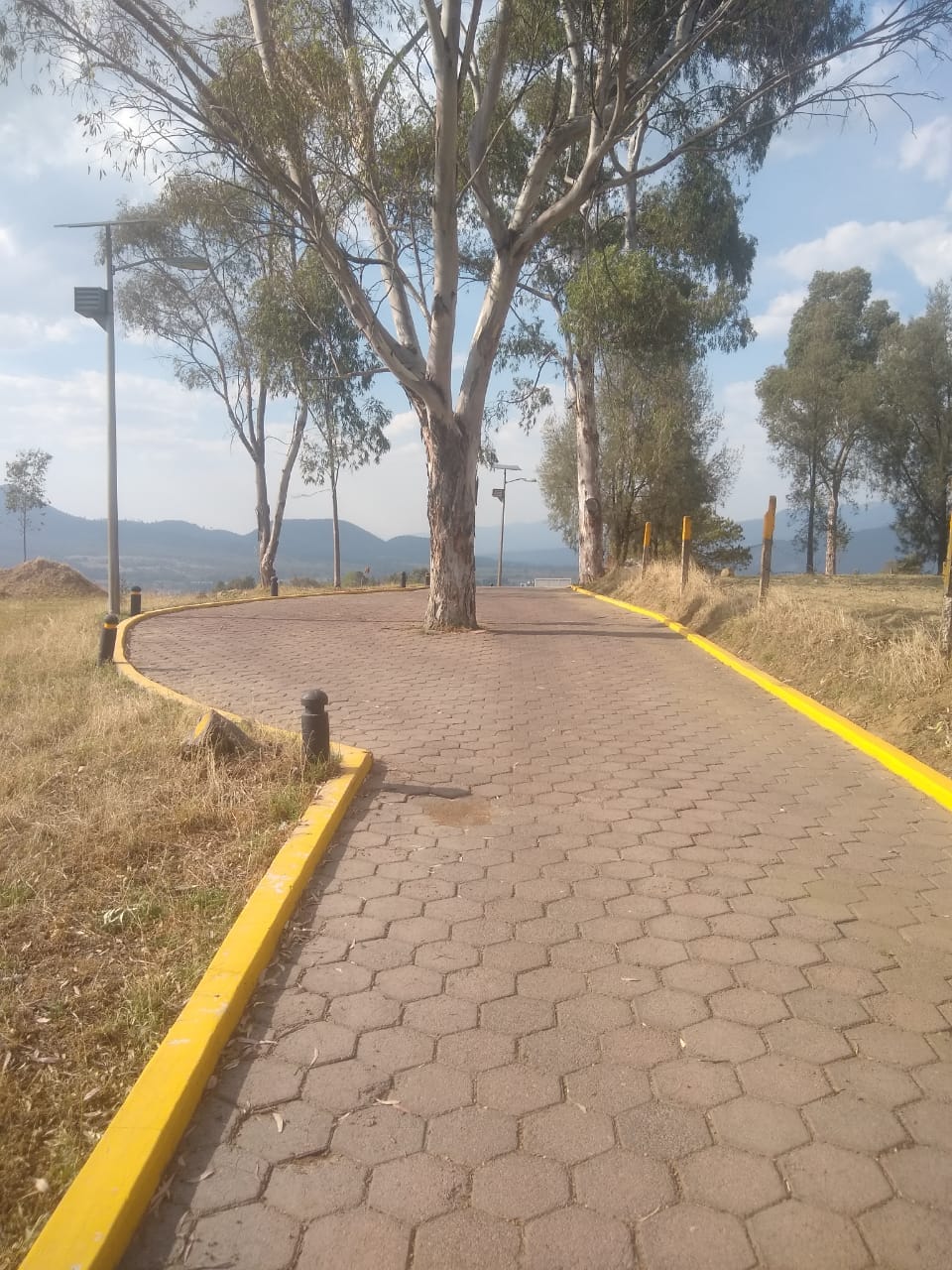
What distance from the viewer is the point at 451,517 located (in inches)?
477

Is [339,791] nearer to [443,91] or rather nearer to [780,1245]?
[780,1245]

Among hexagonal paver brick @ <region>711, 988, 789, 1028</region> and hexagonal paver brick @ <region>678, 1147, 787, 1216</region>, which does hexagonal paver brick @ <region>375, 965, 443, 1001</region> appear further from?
hexagonal paver brick @ <region>678, 1147, 787, 1216</region>

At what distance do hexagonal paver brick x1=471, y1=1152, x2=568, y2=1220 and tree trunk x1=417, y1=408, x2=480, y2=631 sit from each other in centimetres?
1016

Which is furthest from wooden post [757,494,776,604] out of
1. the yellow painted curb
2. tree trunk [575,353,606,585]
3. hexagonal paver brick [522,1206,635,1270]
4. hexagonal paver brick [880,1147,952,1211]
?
tree trunk [575,353,606,585]

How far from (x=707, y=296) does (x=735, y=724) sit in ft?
53.3

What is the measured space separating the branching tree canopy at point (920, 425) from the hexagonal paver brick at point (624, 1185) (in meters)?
32.5

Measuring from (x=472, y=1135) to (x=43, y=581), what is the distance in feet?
99.7

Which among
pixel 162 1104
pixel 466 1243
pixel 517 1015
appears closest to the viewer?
pixel 466 1243

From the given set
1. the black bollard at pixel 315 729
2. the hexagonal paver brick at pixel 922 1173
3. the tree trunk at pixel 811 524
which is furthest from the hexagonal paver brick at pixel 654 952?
the tree trunk at pixel 811 524

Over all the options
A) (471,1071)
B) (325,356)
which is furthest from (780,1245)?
(325,356)

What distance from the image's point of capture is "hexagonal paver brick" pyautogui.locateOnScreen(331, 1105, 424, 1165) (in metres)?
2.31

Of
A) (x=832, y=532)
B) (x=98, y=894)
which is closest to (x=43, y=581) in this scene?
(x=832, y=532)

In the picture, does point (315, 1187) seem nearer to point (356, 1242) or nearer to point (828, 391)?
A: point (356, 1242)

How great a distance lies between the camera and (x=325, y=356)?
1636 centimetres
